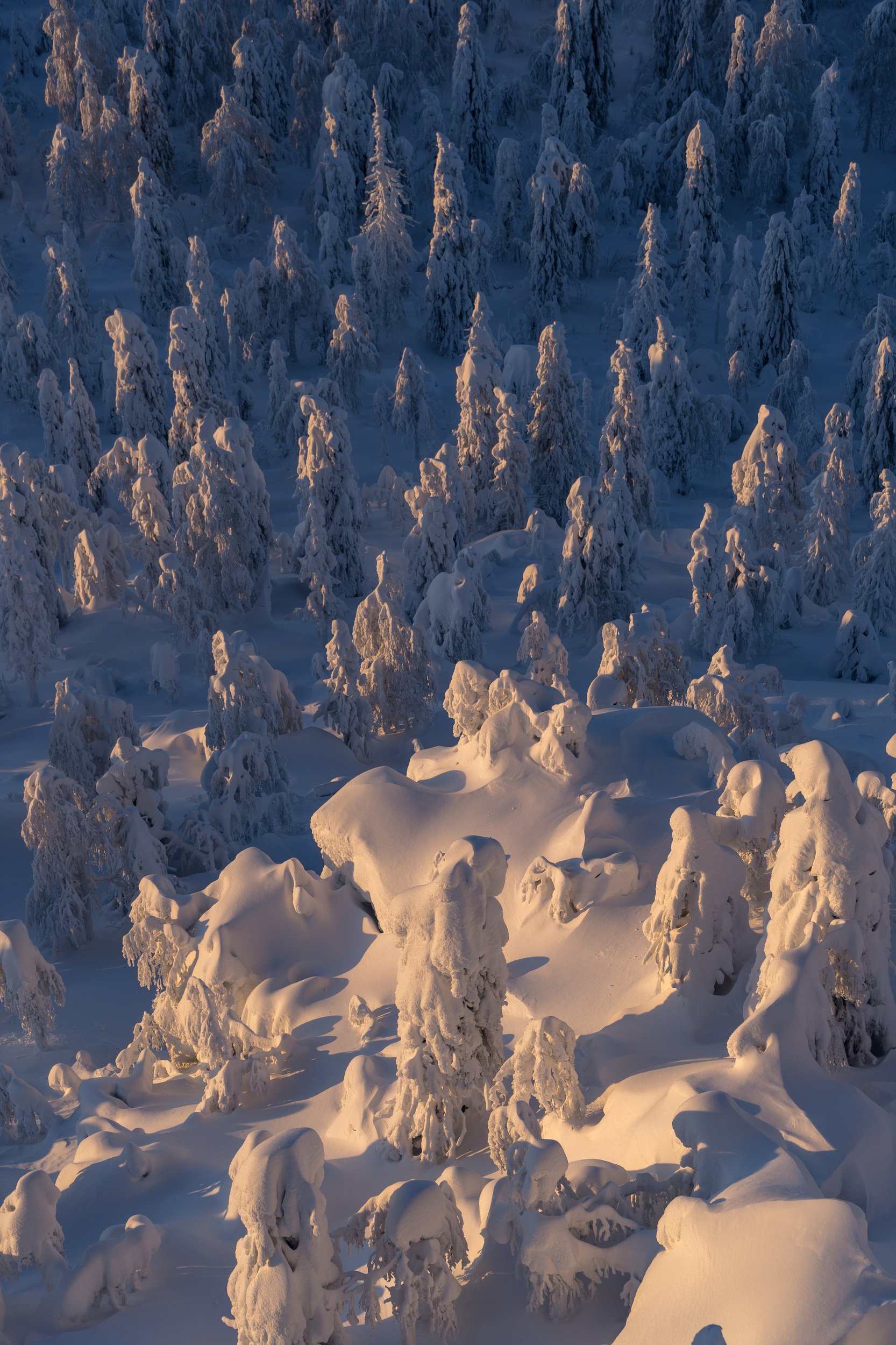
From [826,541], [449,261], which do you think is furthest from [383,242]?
[826,541]

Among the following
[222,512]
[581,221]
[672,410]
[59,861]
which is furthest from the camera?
[581,221]

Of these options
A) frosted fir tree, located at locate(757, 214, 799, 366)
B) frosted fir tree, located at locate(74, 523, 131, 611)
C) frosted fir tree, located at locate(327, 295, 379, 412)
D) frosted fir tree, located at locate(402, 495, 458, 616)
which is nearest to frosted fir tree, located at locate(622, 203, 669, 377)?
frosted fir tree, located at locate(757, 214, 799, 366)

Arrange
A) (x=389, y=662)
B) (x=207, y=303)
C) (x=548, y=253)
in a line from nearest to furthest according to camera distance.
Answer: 1. (x=389, y=662)
2. (x=207, y=303)
3. (x=548, y=253)

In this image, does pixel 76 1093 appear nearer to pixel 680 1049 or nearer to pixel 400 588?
pixel 680 1049

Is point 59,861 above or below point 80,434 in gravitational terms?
below

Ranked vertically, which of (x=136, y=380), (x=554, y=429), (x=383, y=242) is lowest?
(x=554, y=429)

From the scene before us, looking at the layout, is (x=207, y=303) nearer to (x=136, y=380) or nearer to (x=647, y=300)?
(x=136, y=380)
